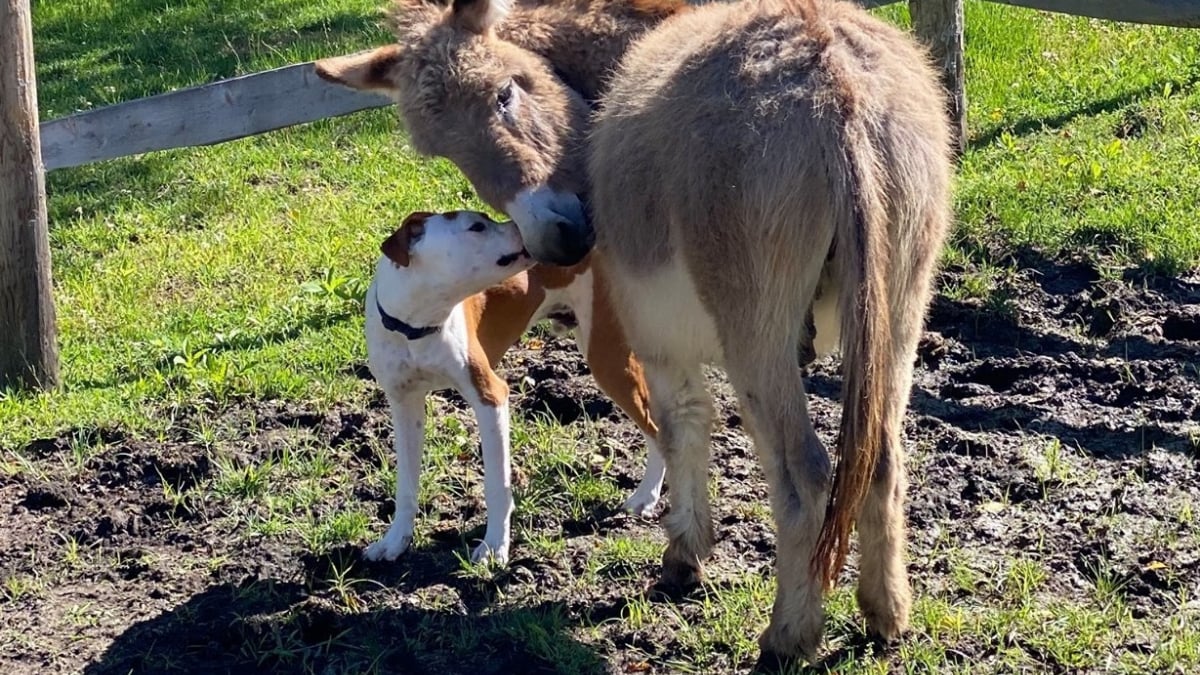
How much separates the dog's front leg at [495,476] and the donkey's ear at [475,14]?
1.16 metres

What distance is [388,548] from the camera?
455 centimetres

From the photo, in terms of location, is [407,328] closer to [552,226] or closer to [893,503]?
[552,226]

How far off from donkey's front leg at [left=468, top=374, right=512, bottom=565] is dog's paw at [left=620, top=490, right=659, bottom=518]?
0.50 metres

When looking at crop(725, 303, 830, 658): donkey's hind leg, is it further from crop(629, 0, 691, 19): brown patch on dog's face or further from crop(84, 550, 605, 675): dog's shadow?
crop(629, 0, 691, 19): brown patch on dog's face

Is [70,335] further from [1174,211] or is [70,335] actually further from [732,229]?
[1174,211]

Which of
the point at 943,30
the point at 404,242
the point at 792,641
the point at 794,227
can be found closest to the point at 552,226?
the point at 404,242

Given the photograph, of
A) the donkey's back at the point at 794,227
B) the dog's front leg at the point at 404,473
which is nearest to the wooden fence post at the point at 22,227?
the dog's front leg at the point at 404,473

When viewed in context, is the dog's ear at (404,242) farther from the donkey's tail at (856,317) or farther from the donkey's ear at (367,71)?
the donkey's tail at (856,317)

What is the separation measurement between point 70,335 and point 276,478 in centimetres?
198

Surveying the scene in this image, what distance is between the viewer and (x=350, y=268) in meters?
6.77

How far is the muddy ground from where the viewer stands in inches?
163

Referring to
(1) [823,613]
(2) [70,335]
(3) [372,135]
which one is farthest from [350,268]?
(1) [823,613]

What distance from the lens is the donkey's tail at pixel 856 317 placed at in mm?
3426

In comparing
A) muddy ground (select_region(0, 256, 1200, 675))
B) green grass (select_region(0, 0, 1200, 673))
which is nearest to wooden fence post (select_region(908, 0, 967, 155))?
green grass (select_region(0, 0, 1200, 673))
